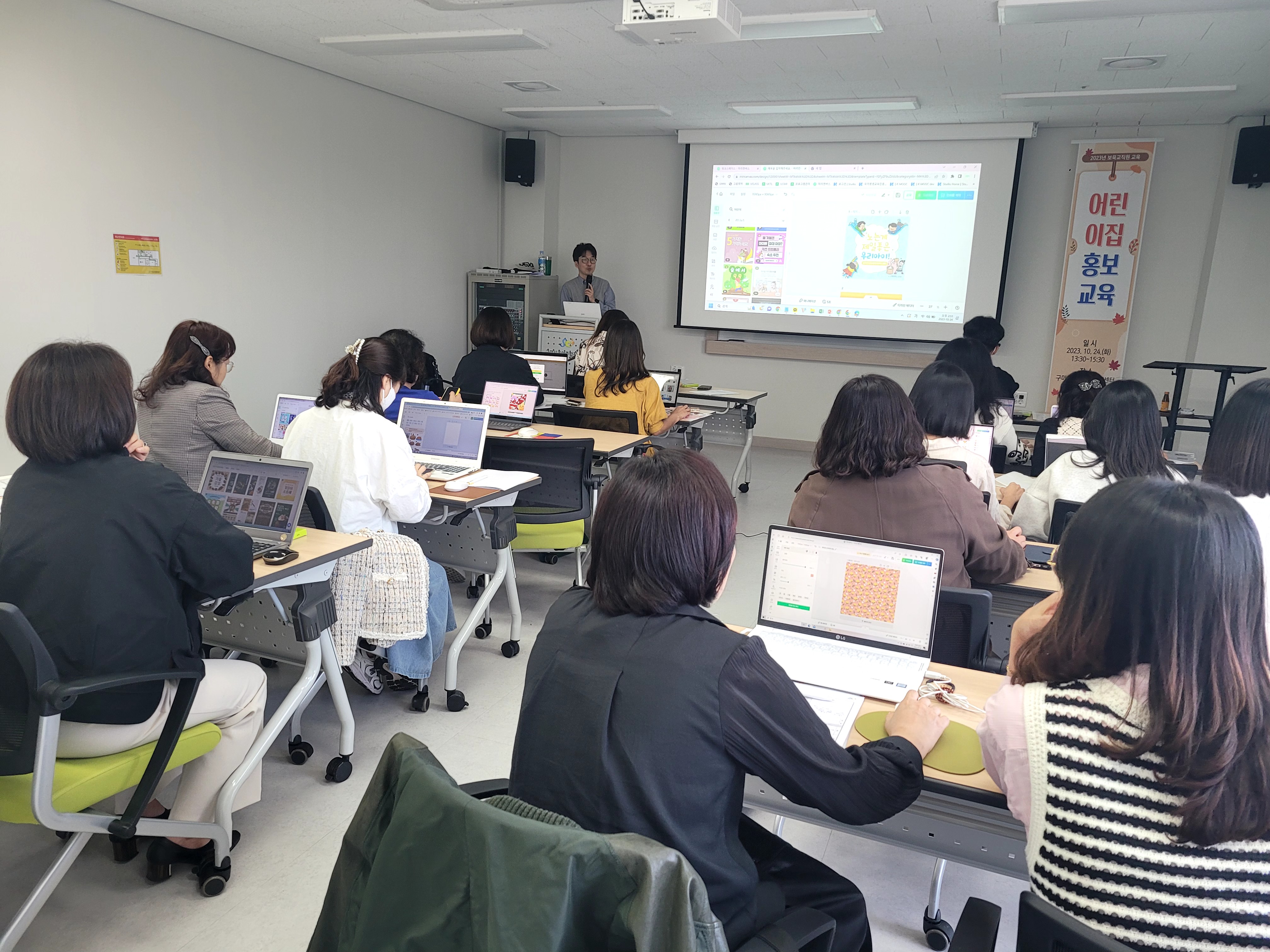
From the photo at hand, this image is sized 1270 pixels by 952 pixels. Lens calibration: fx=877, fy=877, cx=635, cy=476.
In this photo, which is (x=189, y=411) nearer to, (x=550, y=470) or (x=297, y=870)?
(x=550, y=470)

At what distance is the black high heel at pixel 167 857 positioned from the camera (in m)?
2.20

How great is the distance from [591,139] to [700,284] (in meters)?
1.91

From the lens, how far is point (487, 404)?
200 inches

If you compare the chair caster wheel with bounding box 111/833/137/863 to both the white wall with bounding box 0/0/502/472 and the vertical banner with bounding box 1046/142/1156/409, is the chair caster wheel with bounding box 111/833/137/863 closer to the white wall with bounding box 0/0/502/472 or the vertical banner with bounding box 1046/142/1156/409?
the white wall with bounding box 0/0/502/472

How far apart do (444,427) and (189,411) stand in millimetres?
1053

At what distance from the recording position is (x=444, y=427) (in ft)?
12.9

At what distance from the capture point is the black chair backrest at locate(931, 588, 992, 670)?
2.08m

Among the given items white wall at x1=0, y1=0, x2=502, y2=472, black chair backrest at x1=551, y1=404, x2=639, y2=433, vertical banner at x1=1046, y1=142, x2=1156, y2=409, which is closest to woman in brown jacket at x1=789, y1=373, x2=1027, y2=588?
black chair backrest at x1=551, y1=404, x2=639, y2=433

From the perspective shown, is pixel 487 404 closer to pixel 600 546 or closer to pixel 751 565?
pixel 751 565

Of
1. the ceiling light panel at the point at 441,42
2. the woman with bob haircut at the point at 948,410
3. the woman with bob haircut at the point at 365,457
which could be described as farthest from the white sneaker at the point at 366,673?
the ceiling light panel at the point at 441,42

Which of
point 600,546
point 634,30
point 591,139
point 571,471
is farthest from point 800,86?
point 600,546

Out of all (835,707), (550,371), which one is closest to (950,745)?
(835,707)

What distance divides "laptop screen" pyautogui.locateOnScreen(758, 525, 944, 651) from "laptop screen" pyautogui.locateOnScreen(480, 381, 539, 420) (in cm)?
313

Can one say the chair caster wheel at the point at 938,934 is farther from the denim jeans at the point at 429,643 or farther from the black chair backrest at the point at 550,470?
the black chair backrest at the point at 550,470
